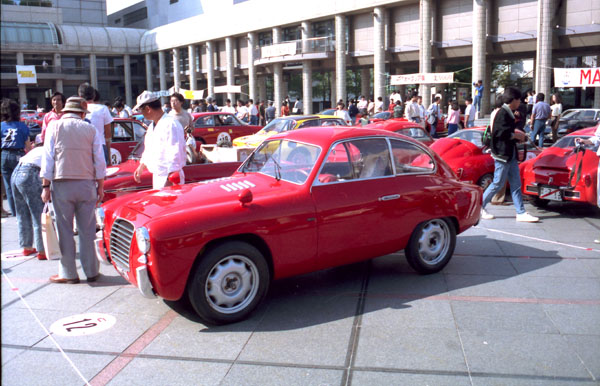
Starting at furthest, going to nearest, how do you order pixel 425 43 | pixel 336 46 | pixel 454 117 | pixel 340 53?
1. pixel 336 46
2. pixel 340 53
3. pixel 425 43
4. pixel 454 117

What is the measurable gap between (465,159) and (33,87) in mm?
60387

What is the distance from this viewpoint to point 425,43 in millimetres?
32094

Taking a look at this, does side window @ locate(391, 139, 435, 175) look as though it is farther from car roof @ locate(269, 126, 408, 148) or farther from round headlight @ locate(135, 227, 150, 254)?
round headlight @ locate(135, 227, 150, 254)

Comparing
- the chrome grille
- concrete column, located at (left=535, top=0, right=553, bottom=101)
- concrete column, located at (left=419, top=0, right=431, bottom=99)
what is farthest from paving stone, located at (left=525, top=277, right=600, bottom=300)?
concrete column, located at (left=419, top=0, right=431, bottom=99)

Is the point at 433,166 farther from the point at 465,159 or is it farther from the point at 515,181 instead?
the point at 465,159

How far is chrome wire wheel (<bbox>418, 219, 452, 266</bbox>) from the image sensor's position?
5699 mm

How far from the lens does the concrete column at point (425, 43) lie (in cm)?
3194

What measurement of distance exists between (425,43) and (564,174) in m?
25.3

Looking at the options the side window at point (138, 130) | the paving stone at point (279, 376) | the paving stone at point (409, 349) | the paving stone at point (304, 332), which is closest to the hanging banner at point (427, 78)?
the side window at point (138, 130)

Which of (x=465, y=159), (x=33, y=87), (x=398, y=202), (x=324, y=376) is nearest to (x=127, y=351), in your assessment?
(x=324, y=376)

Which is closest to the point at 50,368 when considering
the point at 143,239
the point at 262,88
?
the point at 143,239

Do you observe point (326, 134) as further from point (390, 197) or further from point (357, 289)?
point (357, 289)

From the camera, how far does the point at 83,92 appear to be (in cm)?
766

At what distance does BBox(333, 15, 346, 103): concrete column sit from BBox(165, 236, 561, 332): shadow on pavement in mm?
31968
